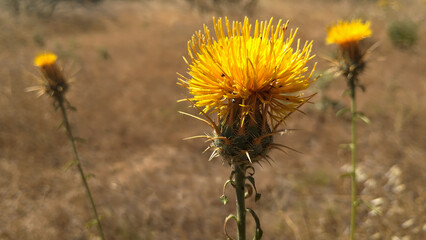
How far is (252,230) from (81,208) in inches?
119

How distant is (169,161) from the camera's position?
6.59 meters

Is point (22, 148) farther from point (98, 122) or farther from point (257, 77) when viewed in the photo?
point (257, 77)

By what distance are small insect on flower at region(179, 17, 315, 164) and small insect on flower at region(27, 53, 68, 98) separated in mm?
2686

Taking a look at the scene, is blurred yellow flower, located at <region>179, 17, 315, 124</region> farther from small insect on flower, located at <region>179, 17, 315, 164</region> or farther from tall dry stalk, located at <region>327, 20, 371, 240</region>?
tall dry stalk, located at <region>327, 20, 371, 240</region>

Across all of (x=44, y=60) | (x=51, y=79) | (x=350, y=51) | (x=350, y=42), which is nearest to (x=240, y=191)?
(x=350, y=51)

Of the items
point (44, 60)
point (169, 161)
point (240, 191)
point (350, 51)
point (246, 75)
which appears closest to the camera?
point (246, 75)

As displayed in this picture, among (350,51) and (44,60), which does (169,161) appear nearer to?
(44,60)

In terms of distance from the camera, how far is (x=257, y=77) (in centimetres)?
185

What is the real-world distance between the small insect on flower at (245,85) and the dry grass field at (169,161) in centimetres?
222

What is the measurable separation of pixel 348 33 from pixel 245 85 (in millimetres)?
2627

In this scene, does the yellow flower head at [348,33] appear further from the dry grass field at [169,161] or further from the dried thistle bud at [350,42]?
the dry grass field at [169,161]

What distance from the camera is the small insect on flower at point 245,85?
185cm

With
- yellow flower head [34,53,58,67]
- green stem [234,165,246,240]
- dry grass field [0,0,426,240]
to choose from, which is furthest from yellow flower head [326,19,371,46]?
yellow flower head [34,53,58,67]

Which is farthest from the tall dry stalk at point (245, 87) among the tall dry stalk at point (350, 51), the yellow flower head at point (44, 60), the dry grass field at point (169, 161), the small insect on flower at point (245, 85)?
the yellow flower head at point (44, 60)
